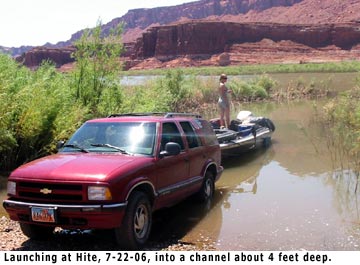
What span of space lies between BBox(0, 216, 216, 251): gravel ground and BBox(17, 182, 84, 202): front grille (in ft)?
2.49

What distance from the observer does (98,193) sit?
18.9ft

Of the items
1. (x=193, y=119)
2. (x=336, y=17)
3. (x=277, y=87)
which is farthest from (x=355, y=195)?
(x=336, y=17)

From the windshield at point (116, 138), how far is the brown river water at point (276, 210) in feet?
4.61

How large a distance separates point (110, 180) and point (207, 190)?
11.5 feet

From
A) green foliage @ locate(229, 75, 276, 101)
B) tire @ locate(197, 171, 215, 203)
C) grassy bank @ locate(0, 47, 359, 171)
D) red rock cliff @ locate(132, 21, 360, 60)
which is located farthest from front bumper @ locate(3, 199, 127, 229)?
red rock cliff @ locate(132, 21, 360, 60)

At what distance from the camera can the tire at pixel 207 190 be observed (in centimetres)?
870

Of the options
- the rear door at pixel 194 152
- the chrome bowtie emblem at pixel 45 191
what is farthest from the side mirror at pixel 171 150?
the chrome bowtie emblem at pixel 45 191

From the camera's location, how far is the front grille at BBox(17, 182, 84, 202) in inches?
227

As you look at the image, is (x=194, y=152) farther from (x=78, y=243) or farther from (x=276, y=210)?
(x=78, y=243)

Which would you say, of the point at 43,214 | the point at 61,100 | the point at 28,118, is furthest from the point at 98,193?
the point at 61,100

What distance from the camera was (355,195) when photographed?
920 cm

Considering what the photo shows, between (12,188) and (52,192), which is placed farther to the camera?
(12,188)

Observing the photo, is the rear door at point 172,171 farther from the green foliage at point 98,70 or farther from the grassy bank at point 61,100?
the green foliage at point 98,70

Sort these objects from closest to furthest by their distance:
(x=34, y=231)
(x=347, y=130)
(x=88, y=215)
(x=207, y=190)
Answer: (x=88, y=215) < (x=34, y=231) < (x=207, y=190) < (x=347, y=130)
